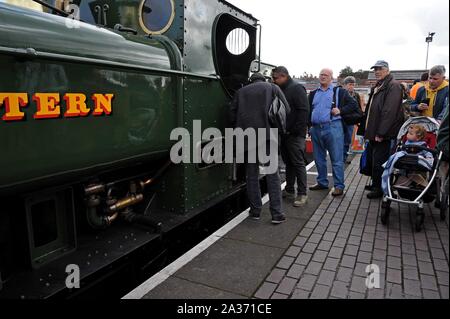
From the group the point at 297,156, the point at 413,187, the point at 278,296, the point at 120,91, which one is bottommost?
the point at 278,296

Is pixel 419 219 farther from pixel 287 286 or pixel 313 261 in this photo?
pixel 287 286

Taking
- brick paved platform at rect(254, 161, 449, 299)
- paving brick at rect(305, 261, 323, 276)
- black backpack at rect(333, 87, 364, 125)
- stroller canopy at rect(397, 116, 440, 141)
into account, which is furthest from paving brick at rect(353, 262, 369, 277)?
black backpack at rect(333, 87, 364, 125)

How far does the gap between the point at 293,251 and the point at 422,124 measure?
7.84 ft

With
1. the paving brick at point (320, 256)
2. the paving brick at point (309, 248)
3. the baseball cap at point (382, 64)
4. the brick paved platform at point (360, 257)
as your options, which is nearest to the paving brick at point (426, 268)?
the brick paved platform at point (360, 257)

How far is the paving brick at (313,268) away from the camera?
2.72 m

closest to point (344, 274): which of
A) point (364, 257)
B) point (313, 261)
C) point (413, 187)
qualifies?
point (313, 261)

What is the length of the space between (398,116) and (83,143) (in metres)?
3.68

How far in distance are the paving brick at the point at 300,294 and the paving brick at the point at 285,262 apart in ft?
1.12

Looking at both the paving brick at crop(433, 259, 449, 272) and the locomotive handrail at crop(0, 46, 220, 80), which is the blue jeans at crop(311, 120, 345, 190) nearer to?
the paving brick at crop(433, 259, 449, 272)

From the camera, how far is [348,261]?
290cm

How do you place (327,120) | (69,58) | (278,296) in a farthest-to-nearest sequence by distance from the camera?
(327,120), (278,296), (69,58)
